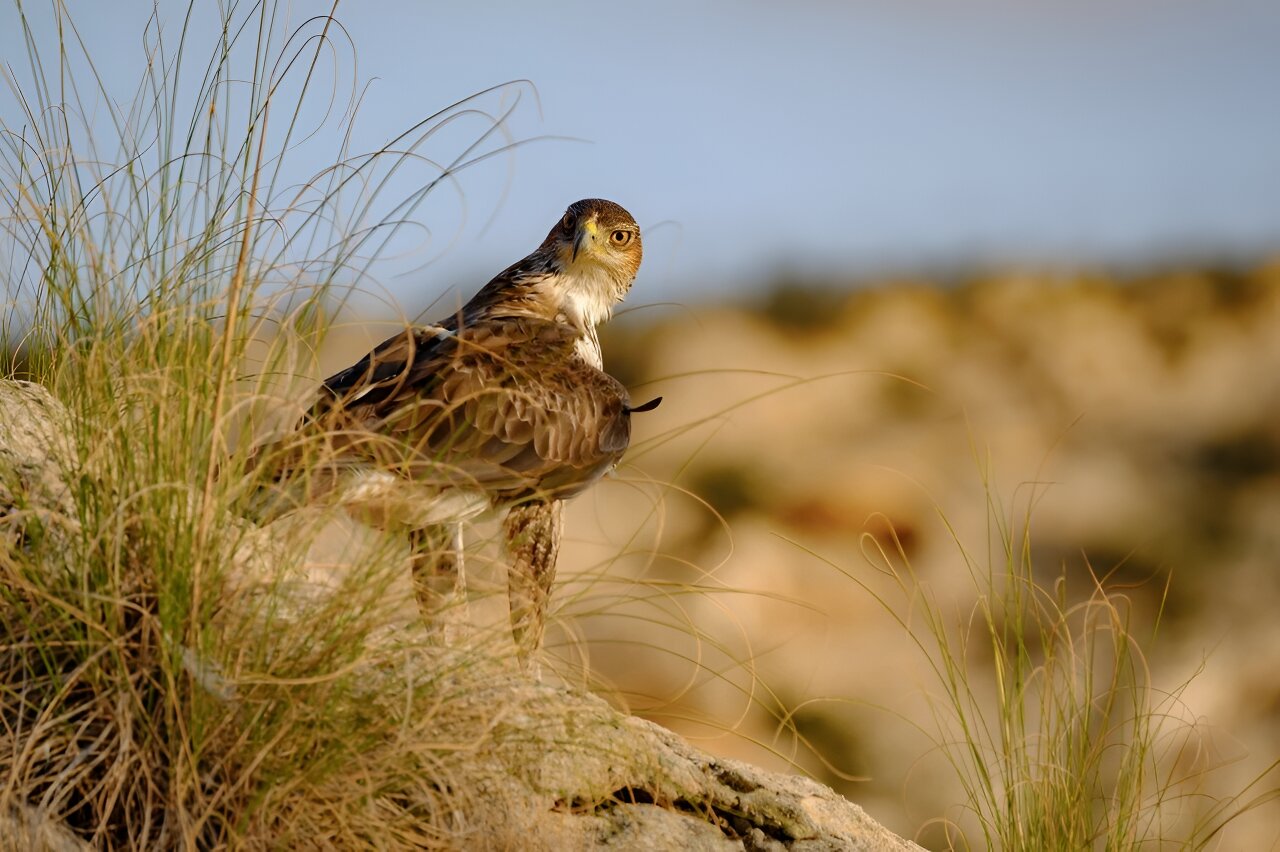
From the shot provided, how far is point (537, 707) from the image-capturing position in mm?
3266

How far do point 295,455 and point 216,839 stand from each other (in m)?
1.08

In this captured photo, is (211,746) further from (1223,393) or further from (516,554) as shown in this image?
(1223,393)

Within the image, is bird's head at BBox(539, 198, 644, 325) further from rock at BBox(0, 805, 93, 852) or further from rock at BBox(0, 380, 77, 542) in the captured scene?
rock at BBox(0, 805, 93, 852)

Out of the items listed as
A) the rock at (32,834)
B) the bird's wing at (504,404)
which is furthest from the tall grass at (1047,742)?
the rock at (32,834)

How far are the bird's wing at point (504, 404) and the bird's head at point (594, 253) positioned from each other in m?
0.58

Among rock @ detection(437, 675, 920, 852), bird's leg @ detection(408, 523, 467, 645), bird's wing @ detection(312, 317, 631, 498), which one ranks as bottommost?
rock @ detection(437, 675, 920, 852)

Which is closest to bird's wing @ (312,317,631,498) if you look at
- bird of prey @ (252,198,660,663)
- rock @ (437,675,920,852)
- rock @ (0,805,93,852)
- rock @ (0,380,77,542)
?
bird of prey @ (252,198,660,663)

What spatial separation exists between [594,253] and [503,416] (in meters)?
1.21

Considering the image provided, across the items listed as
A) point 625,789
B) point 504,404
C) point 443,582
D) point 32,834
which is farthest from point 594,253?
point 32,834

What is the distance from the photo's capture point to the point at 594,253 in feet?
17.5

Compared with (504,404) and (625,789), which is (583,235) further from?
(625,789)

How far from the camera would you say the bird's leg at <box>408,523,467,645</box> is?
3.16 metres

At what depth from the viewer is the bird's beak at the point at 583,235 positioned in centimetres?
531

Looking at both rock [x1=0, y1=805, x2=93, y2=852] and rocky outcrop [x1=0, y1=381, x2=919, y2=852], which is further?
rocky outcrop [x1=0, y1=381, x2=919, y2=852]
